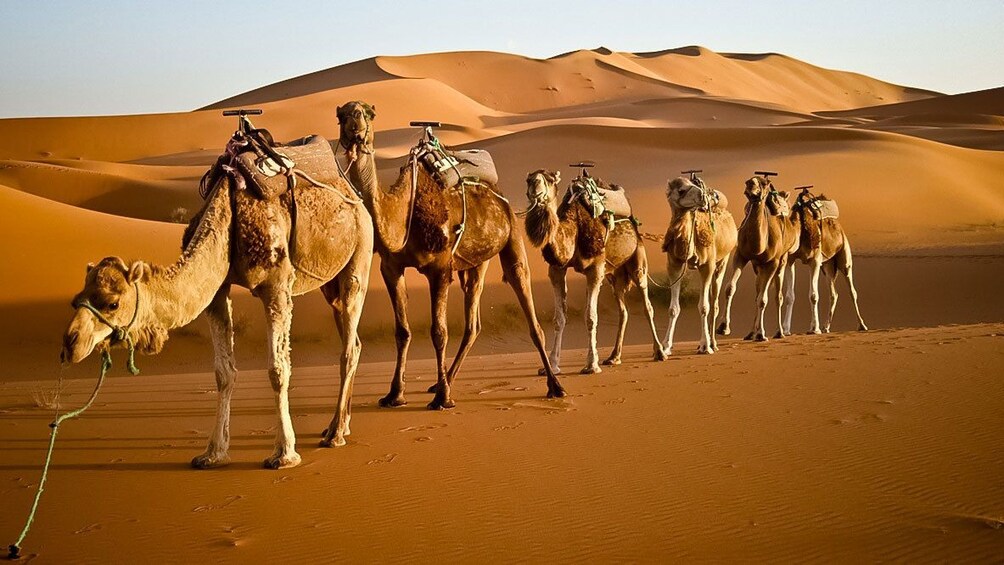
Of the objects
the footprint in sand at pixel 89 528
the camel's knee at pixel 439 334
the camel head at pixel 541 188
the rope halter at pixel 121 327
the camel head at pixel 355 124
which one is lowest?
the footprint in sand at pixel 89 528

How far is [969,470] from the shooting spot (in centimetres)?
605

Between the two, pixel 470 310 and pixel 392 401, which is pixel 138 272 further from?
pixel 470 310

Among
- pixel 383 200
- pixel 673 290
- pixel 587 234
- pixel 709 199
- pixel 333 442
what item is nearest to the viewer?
pixel 333 442

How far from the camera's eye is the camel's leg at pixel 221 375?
6512 millimetres

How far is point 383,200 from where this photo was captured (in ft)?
27.0

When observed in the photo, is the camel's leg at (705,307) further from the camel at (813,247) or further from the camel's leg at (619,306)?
the camel at (813,247)

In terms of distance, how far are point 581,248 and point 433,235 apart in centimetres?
344

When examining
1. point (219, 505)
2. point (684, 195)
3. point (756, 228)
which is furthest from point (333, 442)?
point (756, 228)

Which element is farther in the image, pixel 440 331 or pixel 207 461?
pixel 440 331

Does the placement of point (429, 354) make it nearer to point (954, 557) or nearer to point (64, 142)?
point (954, 557)

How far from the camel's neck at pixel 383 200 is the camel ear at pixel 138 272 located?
8.50 feet

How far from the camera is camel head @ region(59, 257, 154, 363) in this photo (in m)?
5.20

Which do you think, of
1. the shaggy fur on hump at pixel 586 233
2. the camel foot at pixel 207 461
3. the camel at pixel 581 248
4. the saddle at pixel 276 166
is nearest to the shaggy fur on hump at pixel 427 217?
the saddle at pixel 276 166

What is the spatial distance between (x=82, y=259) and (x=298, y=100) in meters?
53.3
